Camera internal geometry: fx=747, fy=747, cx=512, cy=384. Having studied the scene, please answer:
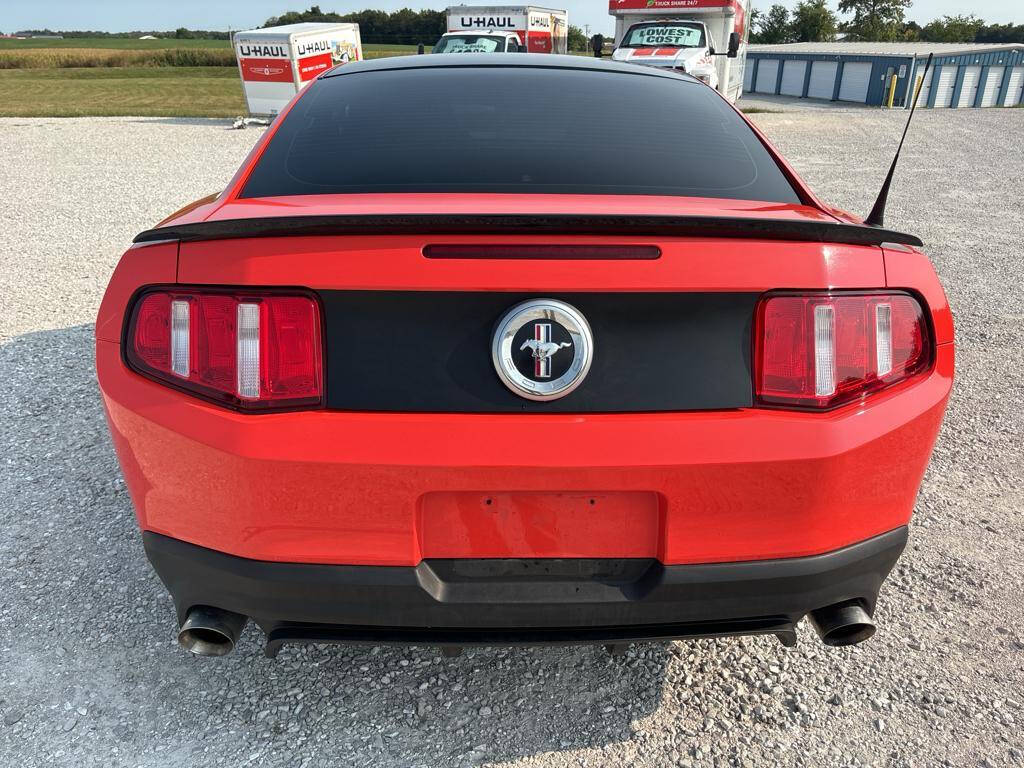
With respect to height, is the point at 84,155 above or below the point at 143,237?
below

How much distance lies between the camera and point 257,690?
84.3 inches

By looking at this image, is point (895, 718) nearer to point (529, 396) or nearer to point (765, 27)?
point (529, 396)

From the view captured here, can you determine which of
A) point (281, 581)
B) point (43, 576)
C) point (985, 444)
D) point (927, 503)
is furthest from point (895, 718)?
point (43, 576)

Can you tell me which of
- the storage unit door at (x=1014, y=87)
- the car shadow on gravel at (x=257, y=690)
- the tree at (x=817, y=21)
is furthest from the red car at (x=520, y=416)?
the tree at (x=817, y=21)

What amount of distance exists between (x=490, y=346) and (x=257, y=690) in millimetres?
1333

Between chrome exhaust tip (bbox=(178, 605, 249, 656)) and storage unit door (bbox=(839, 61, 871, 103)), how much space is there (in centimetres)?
3720

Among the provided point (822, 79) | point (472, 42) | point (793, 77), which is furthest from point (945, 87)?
point (472, 42)

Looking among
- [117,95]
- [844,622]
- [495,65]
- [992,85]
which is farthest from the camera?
[992,85]

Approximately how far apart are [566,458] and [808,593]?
2.14 ft

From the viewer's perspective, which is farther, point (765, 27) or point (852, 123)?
point (765, 27)

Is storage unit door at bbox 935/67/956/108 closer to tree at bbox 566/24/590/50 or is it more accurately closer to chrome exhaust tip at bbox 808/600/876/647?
chrome exhaust tip at bbox 808/600/876/647

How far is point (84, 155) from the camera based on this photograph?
13.4 meters

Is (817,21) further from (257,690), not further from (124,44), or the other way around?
(257,690)

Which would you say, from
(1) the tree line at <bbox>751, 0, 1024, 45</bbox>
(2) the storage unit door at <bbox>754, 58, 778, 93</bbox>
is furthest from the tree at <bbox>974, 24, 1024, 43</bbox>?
(2) the storage unit door at <bbox>754, 58, 778, 93</bbox>
